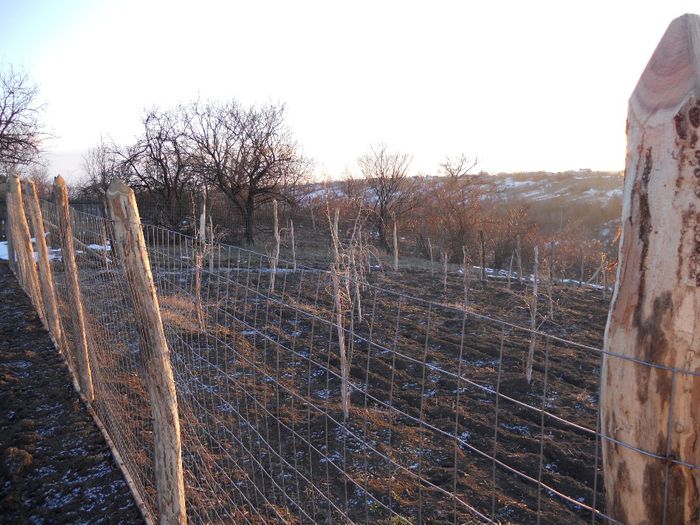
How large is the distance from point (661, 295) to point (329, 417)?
117cm

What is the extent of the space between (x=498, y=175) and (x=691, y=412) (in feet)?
202

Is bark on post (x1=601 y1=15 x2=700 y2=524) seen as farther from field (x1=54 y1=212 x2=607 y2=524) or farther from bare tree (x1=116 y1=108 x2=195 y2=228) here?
bare tree (x1=116 y1=108 x2=195 y2=228)

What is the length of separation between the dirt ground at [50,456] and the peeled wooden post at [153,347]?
31.9 inches

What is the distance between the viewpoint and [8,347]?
5.48 metres

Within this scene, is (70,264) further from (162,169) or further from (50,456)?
(162,169)

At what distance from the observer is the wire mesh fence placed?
8.14ft

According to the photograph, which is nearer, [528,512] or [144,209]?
[528,512]

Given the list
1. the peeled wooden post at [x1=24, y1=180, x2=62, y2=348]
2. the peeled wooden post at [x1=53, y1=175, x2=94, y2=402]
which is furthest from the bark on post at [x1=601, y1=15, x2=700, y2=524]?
the peeled wooden post at [x1=24, y1=180, x2=62, y2=348]

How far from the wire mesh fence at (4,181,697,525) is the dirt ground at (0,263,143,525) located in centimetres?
18

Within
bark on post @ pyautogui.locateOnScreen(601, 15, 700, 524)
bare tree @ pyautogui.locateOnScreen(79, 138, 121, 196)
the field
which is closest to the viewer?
bark on post @ pyautogui.locateOnScreen(601, 15, 700, 524)

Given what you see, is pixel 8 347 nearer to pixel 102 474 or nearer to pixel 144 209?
pixel 102 474

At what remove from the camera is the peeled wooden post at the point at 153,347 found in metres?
1.89

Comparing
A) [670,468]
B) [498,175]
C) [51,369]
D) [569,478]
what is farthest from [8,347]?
[498,175]

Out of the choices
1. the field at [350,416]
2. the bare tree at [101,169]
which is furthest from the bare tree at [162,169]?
the field at [350,416]
